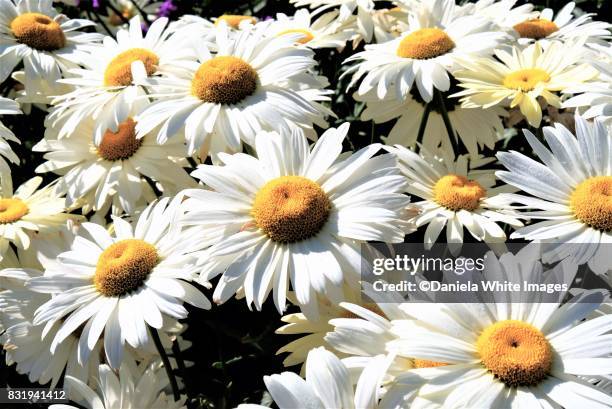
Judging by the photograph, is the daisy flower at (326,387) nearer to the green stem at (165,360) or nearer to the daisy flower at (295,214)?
the daisy flower at (295,214)

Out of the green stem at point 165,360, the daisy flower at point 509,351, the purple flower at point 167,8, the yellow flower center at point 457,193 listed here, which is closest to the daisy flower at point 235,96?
the yellow flower center at point 457,193

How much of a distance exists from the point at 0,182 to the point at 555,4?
12.6ft

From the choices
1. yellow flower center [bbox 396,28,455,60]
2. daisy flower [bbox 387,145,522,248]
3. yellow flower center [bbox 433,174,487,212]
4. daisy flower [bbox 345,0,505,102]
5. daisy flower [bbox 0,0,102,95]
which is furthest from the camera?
daisy flower [bbox 0,0,102,95]

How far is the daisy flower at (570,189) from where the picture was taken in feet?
7.01

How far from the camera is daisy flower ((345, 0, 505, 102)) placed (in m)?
2.78

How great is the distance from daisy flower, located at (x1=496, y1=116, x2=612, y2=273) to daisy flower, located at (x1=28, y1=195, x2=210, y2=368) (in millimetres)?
1044

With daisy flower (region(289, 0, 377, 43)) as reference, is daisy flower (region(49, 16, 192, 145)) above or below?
below

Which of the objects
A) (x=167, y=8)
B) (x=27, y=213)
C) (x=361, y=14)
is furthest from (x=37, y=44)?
(x=167, y=8)

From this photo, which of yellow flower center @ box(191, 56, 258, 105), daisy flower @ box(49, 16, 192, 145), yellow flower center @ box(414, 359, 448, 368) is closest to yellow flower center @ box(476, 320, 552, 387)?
yellow flower center @ box(414, 359, 448, 368)

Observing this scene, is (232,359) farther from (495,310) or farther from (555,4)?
(555,4)

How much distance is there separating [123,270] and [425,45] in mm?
1514

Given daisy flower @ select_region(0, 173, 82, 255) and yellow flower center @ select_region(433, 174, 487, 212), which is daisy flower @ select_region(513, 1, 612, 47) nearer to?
yellow flower center @ select_region(433, 174, 487, 212)

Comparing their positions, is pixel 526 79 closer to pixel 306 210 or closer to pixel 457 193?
pixel 457 193

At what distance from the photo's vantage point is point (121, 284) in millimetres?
2266
